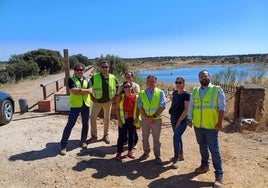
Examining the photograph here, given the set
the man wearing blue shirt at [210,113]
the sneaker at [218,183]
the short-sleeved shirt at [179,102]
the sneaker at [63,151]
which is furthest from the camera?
the sneaker at [63,151]

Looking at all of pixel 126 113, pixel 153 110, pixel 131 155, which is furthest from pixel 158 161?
pixel 126 113

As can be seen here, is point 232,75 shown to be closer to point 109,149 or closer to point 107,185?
point 109,149

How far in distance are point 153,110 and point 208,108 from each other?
1.14 metres

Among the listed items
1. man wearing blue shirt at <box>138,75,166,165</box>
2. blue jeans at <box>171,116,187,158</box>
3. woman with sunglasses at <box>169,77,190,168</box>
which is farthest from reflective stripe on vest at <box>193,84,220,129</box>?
man wearing blue shirt at <box>138,75,166,165</box>

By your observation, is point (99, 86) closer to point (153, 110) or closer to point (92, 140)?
point (92, 140)

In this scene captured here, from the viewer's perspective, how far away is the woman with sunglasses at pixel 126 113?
664cm

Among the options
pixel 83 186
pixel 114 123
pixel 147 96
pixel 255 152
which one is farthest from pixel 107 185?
pixel 114 123

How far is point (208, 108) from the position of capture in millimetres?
5672

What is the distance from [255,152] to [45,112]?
6287 millimetres

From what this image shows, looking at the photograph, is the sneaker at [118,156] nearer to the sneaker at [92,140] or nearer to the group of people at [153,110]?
the group of people at [153,110]

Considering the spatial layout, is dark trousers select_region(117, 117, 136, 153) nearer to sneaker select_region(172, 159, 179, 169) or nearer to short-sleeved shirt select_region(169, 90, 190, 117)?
short-sleeved shirt select_region(169, 90, 190, 117)

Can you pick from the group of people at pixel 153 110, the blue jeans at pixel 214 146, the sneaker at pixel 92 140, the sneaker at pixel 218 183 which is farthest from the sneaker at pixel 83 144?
the sneaker at pixel 218 183

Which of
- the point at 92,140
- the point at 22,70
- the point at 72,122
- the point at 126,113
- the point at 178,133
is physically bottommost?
the point at 92,140

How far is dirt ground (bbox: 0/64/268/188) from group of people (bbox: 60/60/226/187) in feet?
0.82
